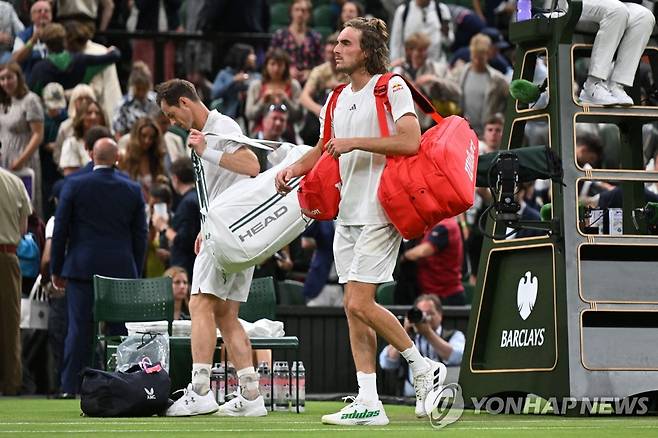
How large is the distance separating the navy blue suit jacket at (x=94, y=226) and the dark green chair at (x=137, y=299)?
79cm

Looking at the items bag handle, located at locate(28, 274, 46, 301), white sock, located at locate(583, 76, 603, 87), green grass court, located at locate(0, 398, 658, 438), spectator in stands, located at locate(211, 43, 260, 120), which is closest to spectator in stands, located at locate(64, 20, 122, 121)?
spectator in stands, located at locate(211, 43, 260, 120)

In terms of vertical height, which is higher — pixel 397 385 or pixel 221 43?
pixel 221 43

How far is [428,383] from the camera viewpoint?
904 centimetres

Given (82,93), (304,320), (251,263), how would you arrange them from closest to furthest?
(251,263), (304,320), (82,93)

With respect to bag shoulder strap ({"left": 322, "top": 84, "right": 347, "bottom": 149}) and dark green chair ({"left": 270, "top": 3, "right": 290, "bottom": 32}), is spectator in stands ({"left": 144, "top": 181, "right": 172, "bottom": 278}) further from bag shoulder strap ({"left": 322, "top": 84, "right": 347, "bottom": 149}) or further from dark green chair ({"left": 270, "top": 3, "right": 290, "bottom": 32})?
dark green chair ({"left": 270, "top": 3, "right": 290, "bottom": 32})

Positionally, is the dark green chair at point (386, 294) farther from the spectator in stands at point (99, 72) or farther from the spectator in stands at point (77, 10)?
the spectator in stands at point (77, 10)

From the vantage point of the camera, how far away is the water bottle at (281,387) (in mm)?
11414

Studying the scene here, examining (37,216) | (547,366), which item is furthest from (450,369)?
(37,216)

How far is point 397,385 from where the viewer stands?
544 inches

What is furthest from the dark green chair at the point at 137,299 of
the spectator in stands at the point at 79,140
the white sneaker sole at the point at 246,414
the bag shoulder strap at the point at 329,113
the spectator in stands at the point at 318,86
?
the spectator in stands at the point at 318,86

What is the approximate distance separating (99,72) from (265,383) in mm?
7102

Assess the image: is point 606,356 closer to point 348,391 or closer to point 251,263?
point 251,263

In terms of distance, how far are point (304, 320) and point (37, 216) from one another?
9.58 feet

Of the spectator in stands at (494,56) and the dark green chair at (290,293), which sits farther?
the spectator in stands at (494,56)
